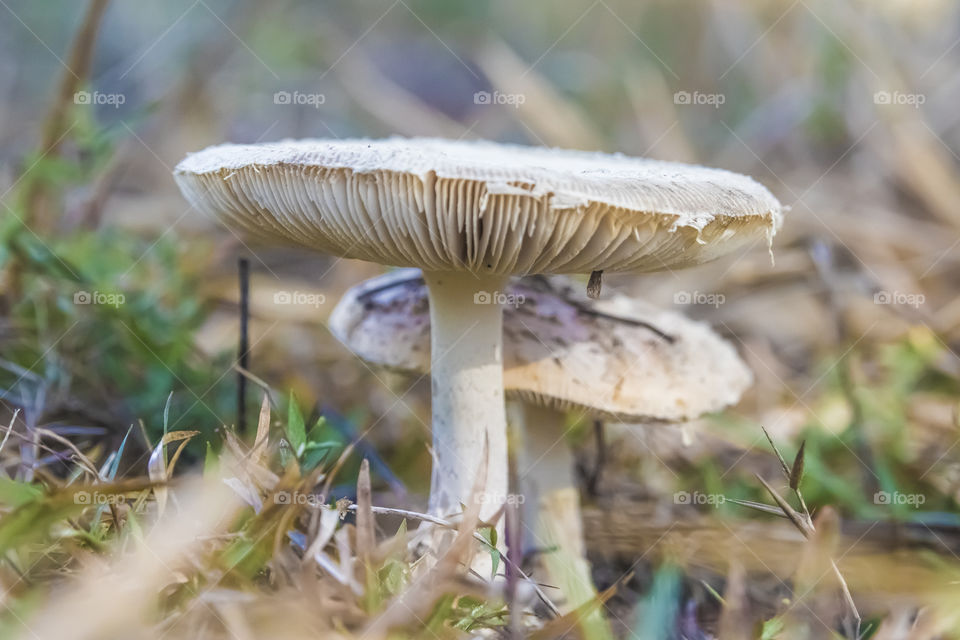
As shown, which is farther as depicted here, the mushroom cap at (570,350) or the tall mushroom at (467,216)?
the mushroom cap at (570,350)

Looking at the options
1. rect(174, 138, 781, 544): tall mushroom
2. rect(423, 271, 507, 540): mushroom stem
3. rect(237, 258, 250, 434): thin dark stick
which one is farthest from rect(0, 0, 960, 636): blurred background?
rect(174, 138, 781, 544): tall mushroom

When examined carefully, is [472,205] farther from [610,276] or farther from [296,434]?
[610,276]

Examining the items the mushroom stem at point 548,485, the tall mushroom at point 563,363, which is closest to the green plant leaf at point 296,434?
the tall mushroom at point 563,363

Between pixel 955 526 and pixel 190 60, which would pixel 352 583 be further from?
pixel 190 60

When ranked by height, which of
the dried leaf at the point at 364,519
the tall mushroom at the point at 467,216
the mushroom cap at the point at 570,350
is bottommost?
the dried leaf at the point at 364,519

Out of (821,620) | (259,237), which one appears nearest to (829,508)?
(821,620)

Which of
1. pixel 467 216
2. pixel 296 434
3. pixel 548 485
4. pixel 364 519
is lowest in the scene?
pixel 548 485

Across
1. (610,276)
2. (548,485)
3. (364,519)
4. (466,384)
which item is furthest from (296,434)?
(610,276)

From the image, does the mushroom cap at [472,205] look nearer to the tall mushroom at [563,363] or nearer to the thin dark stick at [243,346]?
the tall mushroom at [563,363]
